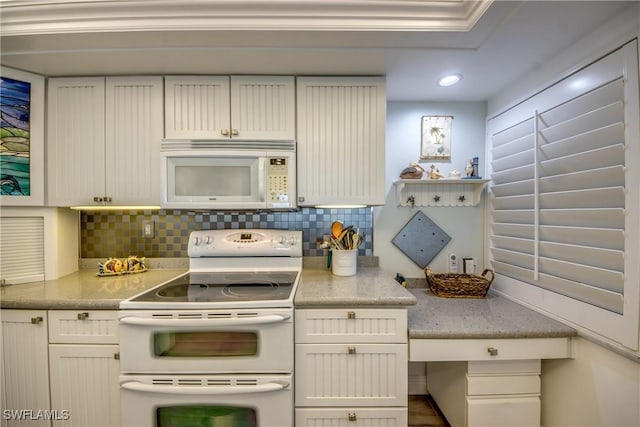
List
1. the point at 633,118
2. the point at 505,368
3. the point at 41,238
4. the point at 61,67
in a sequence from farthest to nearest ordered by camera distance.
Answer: the point at 41,238 < the point at 61,67 < the point at 505,368 < the point at 633,118

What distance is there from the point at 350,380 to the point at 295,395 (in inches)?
11.0

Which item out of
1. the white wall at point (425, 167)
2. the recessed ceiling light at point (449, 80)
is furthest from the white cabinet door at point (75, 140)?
the recessed ceiling light at point (449, 80)

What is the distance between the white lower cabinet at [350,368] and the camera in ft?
4.35

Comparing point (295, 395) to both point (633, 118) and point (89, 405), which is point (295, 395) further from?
point (633, 118)

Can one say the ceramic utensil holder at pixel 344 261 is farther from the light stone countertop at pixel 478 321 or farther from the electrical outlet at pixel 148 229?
the electrical outlet at pixel 148 229

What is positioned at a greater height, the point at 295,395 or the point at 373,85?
the point at 373,85

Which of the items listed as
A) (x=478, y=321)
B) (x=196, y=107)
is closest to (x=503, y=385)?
(x=478, y=321)

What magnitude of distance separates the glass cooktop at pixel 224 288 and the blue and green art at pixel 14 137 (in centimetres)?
107

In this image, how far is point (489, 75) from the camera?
1654mm

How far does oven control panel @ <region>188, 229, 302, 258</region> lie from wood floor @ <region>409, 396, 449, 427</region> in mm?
1305

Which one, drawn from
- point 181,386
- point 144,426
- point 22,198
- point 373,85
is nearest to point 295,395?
point 181,386

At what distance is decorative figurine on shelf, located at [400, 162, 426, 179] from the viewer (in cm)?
192

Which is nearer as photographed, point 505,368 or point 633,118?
point 633,118

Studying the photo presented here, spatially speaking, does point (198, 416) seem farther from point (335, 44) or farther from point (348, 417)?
point (335, 44)
